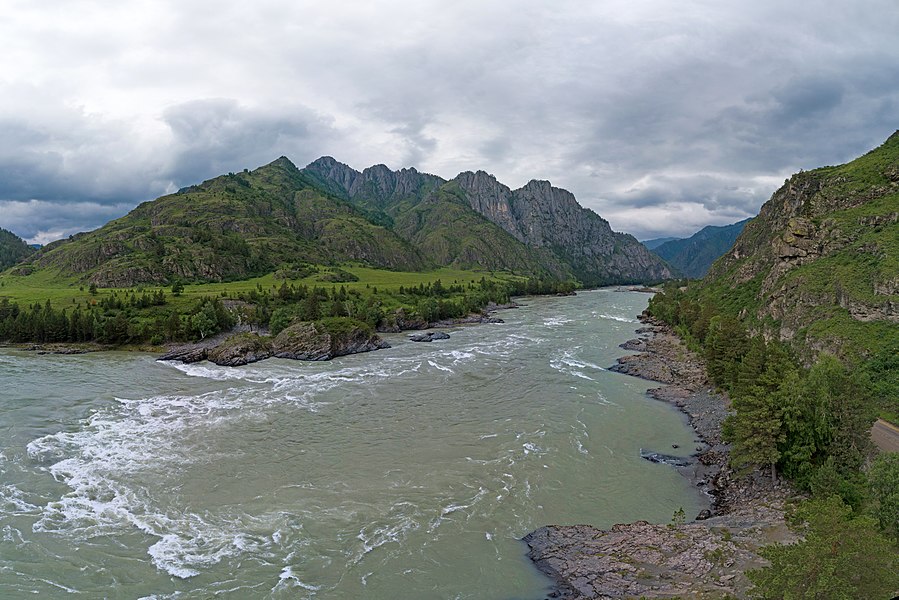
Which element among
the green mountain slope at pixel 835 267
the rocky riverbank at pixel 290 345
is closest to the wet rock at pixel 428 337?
the rocky riverbank at pixel 290 345

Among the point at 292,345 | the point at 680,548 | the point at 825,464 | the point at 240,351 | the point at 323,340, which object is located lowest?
the point at 680,548

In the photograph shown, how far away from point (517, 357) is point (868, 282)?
151 feet

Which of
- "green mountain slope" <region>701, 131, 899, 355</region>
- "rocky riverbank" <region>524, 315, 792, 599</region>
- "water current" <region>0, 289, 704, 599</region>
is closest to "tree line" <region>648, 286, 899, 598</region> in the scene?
"rocky riverbank" <region>524, 315, 792, 599</region>

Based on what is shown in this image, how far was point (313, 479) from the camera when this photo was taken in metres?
34.6

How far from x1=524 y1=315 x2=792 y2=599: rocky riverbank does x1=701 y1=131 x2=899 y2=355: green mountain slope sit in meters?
30.2

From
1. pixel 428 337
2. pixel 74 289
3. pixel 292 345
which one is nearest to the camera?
pixel 292 345

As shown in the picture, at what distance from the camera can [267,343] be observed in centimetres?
8481

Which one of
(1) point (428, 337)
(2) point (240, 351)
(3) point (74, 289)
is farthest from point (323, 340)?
(3) point (74, 289)

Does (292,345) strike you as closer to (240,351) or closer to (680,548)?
(240,351)

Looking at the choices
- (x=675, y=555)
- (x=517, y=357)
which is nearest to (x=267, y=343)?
(x=517, y=357)

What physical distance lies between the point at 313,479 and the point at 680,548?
23.6 m

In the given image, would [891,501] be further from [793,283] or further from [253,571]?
[793,283]

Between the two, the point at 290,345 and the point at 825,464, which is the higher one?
the point at 290,345

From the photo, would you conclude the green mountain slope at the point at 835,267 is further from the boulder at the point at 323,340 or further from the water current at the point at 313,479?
the boulder at the point at 323,340
